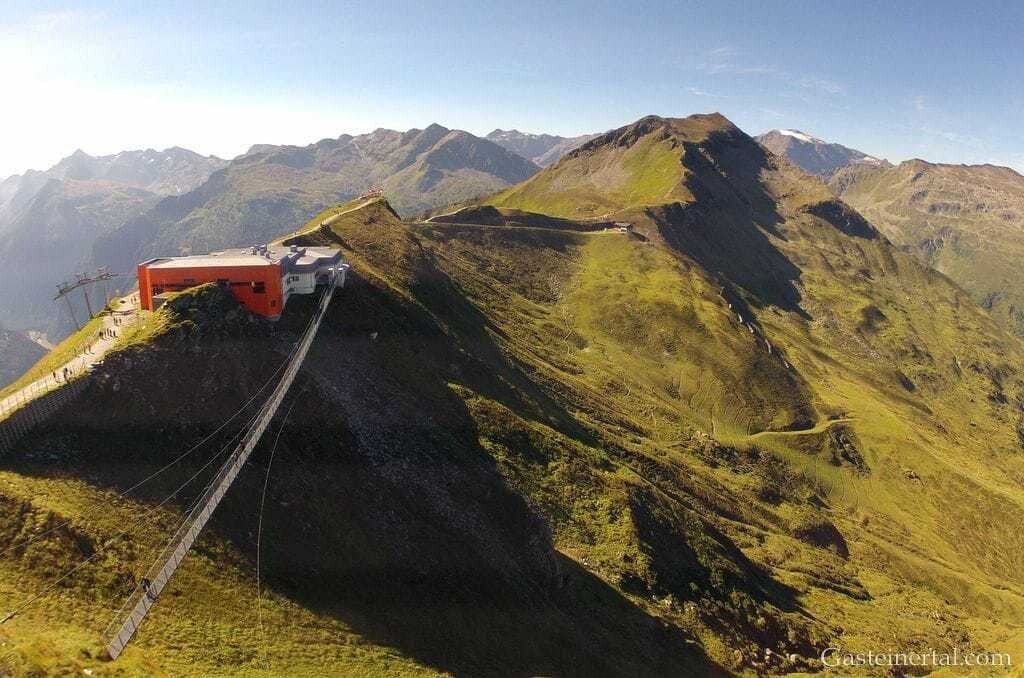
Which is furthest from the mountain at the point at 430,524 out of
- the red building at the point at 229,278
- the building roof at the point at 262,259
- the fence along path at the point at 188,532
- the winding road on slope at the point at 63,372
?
the building roof at the point at 262,259

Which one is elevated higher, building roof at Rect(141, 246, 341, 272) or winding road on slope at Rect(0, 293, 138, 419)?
building roof at Rect(141, 246, 341, 272)

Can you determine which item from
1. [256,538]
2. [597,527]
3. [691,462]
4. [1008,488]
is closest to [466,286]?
[691,462]

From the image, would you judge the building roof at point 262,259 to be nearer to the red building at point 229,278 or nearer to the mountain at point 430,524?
the red building at point 229,278

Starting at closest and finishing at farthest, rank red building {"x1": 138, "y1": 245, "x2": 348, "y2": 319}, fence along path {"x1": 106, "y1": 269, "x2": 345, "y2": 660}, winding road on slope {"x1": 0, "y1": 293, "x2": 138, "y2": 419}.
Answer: fence along path {"x1": 106, "y1": 269, "x2": 345, "y2": 660}, winding road on slope {"x1": 0, "y1": 293, "x2": 138, "y2": 419}, red building {"x1": 138, "y1": 245, "x2": 348, "y2": 319}

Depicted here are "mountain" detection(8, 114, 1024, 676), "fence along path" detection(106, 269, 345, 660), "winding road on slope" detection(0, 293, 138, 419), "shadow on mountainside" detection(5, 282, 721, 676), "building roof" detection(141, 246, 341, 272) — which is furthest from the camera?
"building roof" detection(141, 246, 341, 272)

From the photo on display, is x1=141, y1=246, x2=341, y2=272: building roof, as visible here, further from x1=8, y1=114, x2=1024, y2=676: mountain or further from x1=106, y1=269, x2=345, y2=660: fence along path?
x1=106, y1=269, x2=345, y2=660: fence along path

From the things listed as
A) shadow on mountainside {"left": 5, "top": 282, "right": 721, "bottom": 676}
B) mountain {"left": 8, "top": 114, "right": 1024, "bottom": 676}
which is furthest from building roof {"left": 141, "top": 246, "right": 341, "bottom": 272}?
shadow on mountainside {"left": 5, "top": 282, "right": 721, "bottom": 676}
